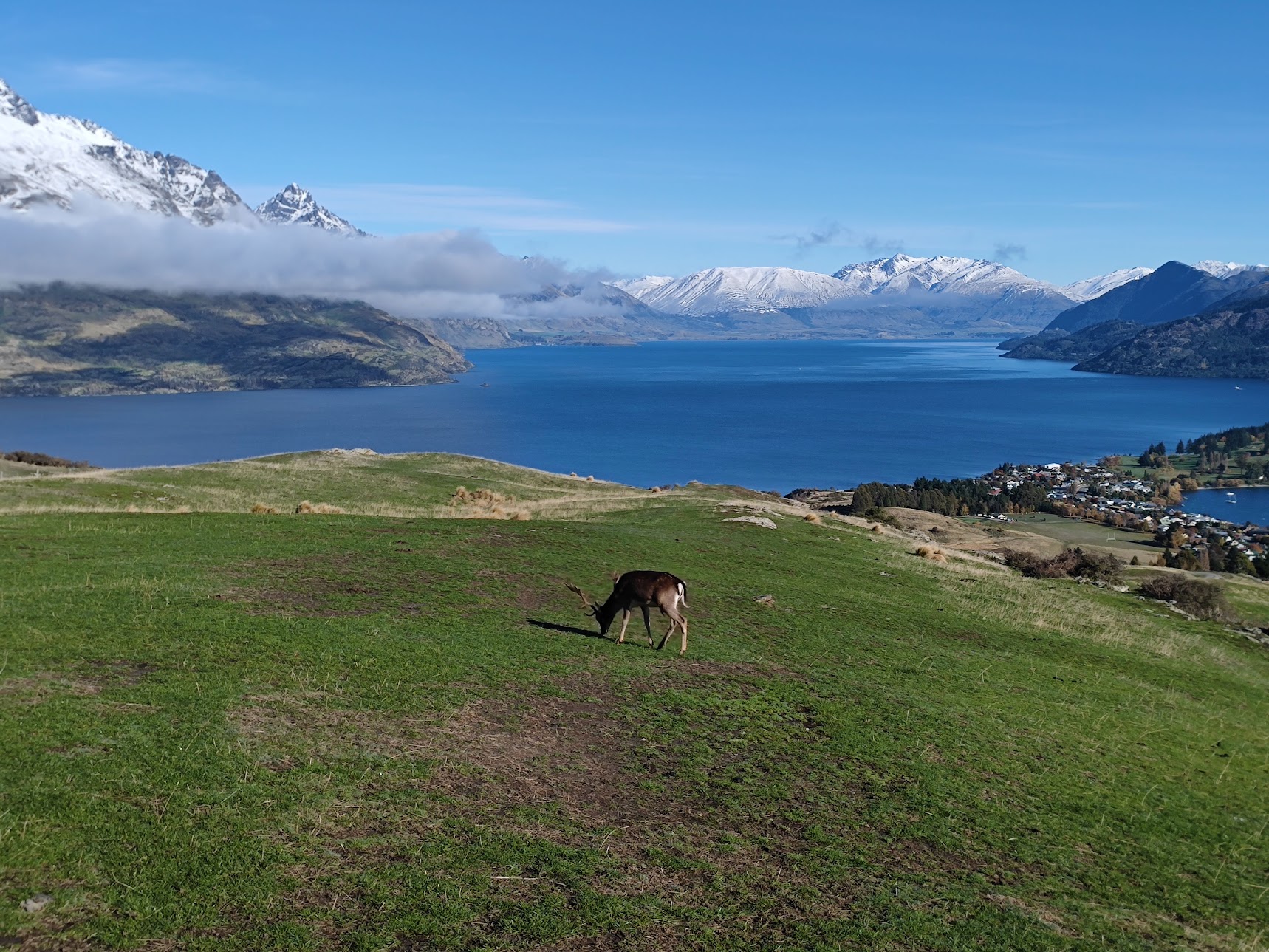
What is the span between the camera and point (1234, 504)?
18025cm

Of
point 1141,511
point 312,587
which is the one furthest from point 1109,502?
point 312,587

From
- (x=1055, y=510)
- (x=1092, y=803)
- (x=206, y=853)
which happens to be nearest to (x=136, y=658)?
(x=206, y=853)

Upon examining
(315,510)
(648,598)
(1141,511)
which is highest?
(648,598)

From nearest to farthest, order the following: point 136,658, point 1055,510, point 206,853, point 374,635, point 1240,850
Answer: point 206,853 < point 1240,850 < point 136,658 < point 374,635 < point 1055,510

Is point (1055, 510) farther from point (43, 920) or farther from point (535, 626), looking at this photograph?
point (43, 920)

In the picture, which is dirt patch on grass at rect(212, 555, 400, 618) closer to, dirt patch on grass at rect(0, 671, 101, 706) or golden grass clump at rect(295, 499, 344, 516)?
dirt patch on grass at rect(0, 671, 101, 706)

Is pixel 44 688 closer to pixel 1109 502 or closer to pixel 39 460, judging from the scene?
pixel 39 460

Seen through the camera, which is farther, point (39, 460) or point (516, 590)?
point (39, 460)

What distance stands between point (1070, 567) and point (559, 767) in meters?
35.9

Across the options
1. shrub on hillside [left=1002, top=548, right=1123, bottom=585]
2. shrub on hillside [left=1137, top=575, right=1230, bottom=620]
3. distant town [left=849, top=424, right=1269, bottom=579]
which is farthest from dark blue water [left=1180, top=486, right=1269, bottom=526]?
shrub on hillside [left=1137, top=575, right=1230, bottom=620]

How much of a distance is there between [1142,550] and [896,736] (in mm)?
102707

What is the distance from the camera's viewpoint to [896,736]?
51.1 feet

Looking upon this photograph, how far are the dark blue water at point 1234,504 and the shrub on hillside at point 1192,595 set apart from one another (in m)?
142

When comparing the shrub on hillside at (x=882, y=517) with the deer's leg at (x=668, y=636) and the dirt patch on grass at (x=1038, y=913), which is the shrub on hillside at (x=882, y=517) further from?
the dirt patch on grass at (x=1038, y=913)
